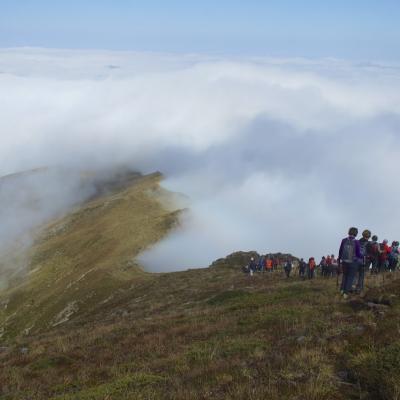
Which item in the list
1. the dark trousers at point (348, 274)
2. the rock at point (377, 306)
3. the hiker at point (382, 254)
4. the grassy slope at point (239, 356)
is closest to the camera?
the grassy slope at point (239, 356)

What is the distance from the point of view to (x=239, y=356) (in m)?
14.2

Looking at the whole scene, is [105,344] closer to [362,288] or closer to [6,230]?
[362,288]

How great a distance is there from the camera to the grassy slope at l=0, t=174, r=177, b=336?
65062mm

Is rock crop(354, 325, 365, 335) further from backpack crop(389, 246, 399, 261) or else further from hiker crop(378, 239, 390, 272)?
backpack crop(389, 246, 399, 261)

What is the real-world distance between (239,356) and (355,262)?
8751 millimetres

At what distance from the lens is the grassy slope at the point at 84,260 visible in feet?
213

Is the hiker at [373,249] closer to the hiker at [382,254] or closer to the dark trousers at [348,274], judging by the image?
the hiker at [382,254]

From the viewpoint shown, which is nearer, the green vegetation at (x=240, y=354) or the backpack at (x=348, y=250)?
the green vegetation at (x=240, y=354)

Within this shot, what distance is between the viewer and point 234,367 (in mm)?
12773

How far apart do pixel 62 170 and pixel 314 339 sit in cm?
19511

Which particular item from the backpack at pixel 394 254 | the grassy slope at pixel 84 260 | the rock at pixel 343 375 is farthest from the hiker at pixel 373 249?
the grassy slope at pixel 84 260

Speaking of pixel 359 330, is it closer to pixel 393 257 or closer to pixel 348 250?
pixel 348 250

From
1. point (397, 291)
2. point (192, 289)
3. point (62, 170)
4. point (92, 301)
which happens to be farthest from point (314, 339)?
point (62, 170)

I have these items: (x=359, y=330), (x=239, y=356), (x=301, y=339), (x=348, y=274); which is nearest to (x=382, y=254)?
(x=348, y=274)
